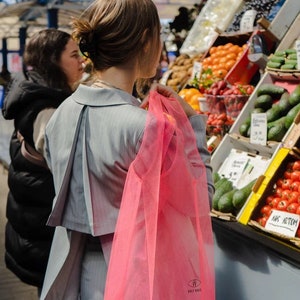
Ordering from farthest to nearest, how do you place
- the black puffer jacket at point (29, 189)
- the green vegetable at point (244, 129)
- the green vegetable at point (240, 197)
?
the green vegetable at point (244, 129) < the black puffer jacket at point (29, 189) < the green vegetable at point (240, 197)

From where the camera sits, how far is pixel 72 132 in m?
1.98

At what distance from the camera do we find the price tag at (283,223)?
2.77 metres

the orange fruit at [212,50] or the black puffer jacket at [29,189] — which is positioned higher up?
the orange fruit at [212,50]

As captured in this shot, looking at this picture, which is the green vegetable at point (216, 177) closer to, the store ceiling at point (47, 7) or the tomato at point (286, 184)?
the tomato at point (286, 184)

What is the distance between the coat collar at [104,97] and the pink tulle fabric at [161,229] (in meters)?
0.11

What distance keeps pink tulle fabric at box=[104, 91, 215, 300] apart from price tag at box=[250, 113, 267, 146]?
5.67 feet

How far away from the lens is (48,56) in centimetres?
352

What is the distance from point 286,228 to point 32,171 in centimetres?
147

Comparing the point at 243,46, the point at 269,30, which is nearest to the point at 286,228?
the point at 269,30

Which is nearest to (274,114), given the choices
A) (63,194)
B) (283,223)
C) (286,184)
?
(286,184)

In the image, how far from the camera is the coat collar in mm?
1918

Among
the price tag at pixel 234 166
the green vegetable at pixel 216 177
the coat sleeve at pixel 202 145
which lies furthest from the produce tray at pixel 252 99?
the coat sleeve at pixel 202 145

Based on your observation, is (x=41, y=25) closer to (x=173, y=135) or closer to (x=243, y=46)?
(x=243, y=46)

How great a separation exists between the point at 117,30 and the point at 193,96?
2793 mm
